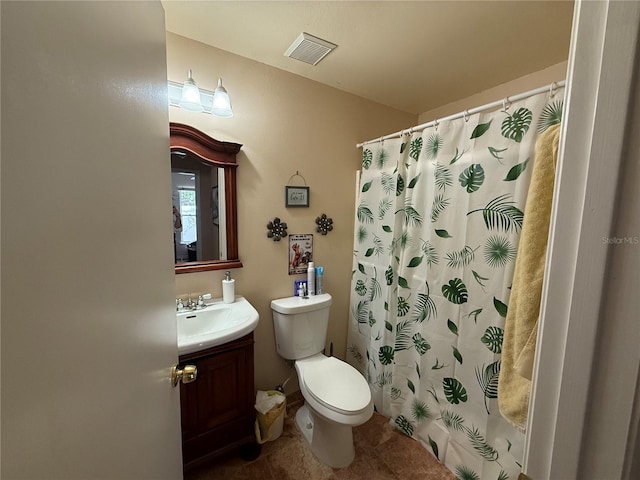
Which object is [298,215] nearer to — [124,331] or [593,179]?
[124,331]

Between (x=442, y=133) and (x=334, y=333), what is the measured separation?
5.26 feet

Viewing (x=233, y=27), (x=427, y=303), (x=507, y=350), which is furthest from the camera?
(x=427, y=303)

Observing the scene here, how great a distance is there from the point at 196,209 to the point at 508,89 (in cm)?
215

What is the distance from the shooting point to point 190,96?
129cm

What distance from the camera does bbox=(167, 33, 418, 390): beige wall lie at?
151cm

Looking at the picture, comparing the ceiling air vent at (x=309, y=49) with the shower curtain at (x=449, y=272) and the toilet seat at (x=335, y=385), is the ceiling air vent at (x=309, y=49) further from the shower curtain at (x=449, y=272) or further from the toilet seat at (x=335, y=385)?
the toilet seat at (x=335, y=385)

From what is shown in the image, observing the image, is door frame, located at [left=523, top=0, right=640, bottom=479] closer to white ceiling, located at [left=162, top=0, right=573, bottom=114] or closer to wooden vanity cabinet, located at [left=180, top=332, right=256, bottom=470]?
white ceiling, located at [left=162, top=0, right=573, bottom=114]

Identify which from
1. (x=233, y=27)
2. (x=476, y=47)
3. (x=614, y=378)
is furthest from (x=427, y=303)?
(x=233, y=27)

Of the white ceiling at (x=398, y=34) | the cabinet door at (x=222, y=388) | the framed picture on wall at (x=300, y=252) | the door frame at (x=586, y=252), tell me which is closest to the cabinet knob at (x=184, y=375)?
the cabinet door at (x=222, y=388)

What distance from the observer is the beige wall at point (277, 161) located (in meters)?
1.51

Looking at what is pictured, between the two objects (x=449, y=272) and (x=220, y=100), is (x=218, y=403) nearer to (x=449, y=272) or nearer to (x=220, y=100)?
(x=449, y=272)

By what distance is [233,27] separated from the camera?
51.3 inches

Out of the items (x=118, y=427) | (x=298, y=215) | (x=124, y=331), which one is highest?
(x=298, y=215)

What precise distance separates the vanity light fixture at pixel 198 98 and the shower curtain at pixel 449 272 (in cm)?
103
